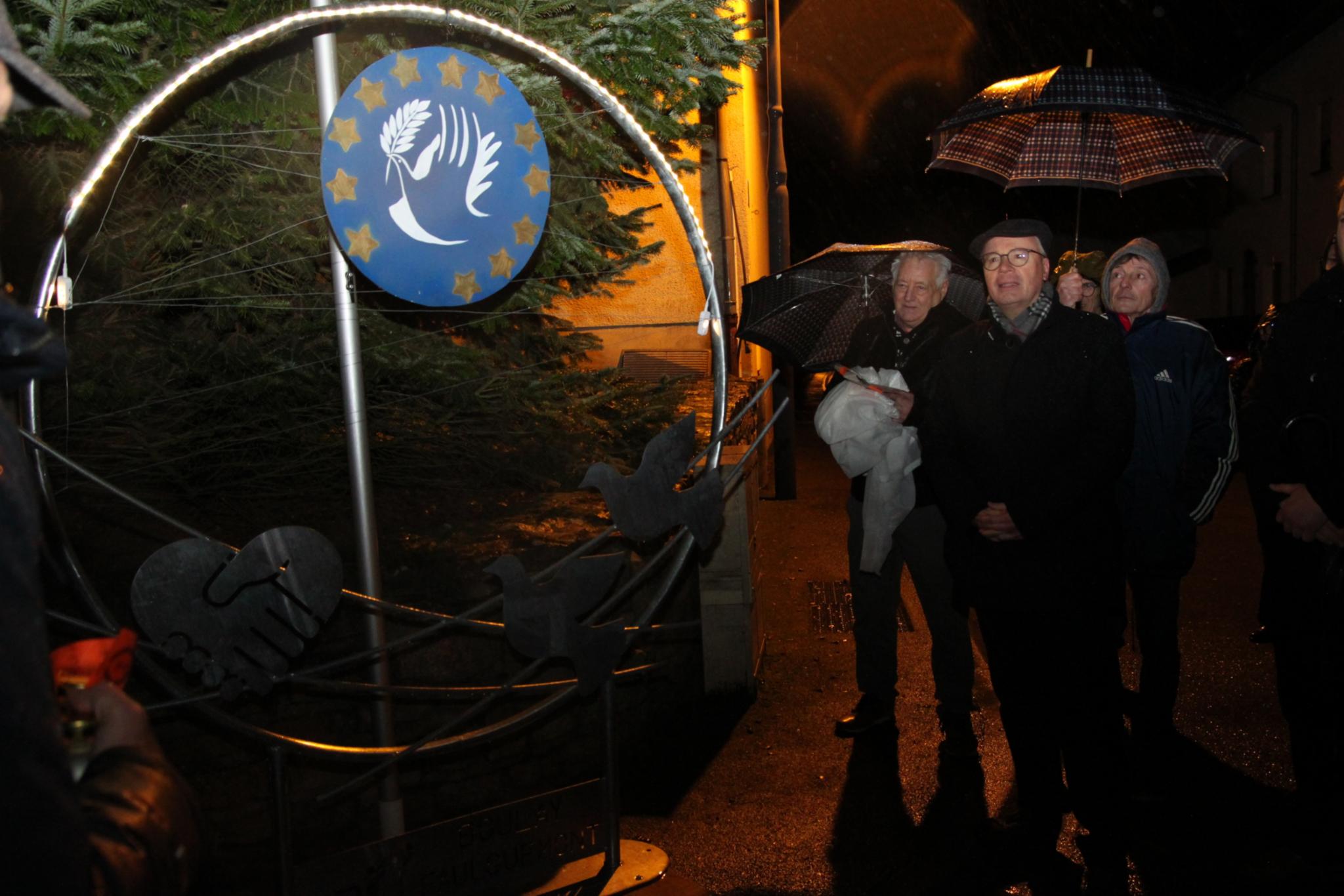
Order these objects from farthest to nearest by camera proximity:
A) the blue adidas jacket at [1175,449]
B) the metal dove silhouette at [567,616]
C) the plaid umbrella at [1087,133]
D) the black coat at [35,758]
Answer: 1. the plaid umbrella at [1087,133]
2. the blue adidas jacket at [1175,449]
3. the metal dove silhouette at [567,616]
4. the black coat at [35,758]

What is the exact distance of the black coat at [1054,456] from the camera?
11.3 ft

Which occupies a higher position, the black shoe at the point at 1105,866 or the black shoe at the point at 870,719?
the black shoe at the point at 870,719

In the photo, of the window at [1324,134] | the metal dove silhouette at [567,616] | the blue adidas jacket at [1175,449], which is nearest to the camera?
the metal dove silhouette at [567,616]

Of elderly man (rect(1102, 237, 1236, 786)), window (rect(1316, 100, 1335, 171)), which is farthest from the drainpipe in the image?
elderly man (rect(1102, 237, 1236, 786))

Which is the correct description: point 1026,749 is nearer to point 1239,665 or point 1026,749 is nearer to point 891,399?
point 891,399

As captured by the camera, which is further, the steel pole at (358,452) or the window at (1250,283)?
the window at (1250,283)

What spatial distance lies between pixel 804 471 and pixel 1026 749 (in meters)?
9.50

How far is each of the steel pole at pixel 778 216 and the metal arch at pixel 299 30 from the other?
7119 mm

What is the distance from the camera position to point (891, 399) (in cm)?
432

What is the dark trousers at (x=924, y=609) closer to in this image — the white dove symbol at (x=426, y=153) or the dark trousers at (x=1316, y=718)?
the dark trousers at (x=1316, y=718)

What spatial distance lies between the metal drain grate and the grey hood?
225 cm

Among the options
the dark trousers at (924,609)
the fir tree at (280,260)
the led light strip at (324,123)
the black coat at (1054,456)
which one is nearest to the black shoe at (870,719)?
the dark trousers at (924,609)

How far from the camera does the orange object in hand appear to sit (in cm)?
163

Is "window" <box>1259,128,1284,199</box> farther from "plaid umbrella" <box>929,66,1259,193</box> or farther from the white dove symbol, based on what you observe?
the white dove symbol
